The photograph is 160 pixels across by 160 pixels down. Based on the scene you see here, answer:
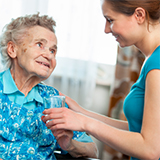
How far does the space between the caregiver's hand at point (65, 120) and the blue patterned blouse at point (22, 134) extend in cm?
34

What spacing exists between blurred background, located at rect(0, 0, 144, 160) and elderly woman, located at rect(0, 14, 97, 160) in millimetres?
1072

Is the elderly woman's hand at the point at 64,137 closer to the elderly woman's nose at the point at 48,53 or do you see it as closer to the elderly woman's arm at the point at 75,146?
the elderly woman's arm at the point at 75,146

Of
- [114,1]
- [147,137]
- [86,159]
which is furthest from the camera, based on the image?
[86,159]

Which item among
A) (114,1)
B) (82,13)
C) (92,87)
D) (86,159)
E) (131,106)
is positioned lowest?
(86,159)

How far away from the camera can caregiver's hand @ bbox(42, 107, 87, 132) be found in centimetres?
91

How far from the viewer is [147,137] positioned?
91 centimetres

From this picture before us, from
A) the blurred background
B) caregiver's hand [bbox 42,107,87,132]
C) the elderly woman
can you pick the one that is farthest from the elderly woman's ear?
the blurred background

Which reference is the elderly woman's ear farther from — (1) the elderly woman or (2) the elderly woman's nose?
(2) the elderly woman's nose

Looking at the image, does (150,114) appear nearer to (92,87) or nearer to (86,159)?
(86,159)

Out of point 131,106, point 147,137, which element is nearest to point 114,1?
point 131,106

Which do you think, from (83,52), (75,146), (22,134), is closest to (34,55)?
(22,134)

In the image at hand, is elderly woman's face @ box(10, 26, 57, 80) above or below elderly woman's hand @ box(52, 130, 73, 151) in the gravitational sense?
above

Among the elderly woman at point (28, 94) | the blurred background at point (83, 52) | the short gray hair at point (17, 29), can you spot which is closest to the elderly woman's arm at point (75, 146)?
the elderly woman at point (28, 94)

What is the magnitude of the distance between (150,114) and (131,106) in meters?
0.20
